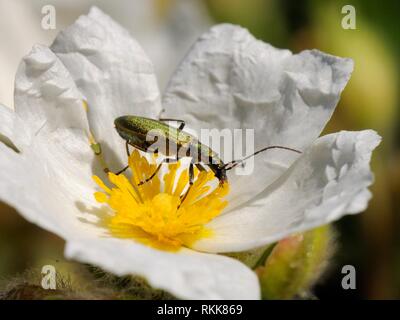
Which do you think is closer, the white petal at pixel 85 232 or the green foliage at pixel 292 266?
the white petal at pixel 85 232

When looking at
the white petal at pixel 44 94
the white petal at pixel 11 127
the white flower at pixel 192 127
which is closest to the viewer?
the white flower at pixel 192 127

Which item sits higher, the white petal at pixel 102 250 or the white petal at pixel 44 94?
the white petal at pixel 44 94

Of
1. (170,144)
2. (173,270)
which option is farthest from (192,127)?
(173,270)

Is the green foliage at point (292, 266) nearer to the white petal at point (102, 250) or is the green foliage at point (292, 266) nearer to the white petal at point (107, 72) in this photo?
the white petal at point (102, 250)

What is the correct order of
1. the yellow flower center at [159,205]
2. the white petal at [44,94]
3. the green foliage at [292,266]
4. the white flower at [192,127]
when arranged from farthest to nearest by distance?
the white petal at [44,94] → the yellow flower center at [159,205] → the green foliage at [292,266] → the white flower at [192,127]

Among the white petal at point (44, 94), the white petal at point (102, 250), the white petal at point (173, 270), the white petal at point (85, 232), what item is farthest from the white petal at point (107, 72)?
the white petal at point (173, 270)

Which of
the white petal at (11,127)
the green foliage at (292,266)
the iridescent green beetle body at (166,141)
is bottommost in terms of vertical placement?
the green foliage at (292,266)
